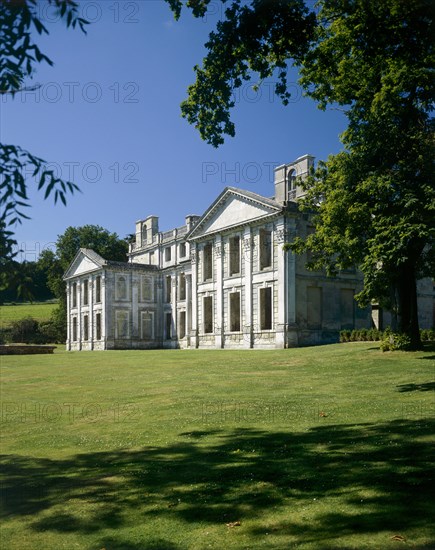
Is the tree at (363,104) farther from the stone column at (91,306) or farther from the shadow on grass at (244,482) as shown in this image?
the stone column at (91,306)

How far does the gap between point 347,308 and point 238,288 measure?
907 cm

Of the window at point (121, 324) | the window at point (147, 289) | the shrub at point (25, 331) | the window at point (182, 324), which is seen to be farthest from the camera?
the shrub at point (25, 331)

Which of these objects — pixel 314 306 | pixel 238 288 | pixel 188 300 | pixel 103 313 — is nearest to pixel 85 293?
pixel 103 313

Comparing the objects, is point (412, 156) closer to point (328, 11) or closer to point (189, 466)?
point (328, 11)

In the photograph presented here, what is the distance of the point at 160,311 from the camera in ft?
218

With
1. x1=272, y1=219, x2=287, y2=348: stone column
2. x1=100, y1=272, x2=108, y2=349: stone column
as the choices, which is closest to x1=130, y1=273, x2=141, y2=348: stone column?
x1=100, y1=272, x2=108, y2=349: stone column

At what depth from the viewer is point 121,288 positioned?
64750mm

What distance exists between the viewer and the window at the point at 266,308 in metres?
44.8

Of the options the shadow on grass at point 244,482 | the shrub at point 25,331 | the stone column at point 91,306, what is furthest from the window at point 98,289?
the shadow on grass at point 244,482

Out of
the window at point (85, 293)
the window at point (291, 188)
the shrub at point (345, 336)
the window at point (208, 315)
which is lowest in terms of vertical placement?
the shrub at point (345, 336)

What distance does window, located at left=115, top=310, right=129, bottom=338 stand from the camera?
64.2 meters

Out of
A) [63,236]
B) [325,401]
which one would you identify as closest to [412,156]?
[325,401]

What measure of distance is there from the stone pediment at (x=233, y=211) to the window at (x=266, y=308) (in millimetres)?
5859

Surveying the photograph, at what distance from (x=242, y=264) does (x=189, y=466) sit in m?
37.4
